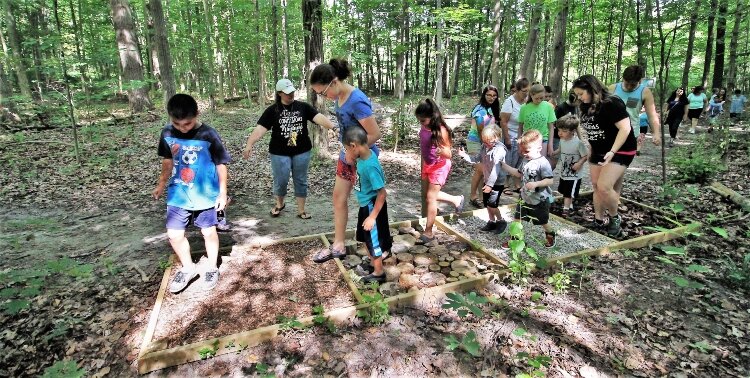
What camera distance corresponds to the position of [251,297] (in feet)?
11.1

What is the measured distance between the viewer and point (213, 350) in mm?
2732

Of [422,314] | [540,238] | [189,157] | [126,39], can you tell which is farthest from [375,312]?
[126,39]

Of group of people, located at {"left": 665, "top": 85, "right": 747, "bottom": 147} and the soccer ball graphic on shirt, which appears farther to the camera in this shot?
group of people, located at {"left": 665, "top": 85, "right": 747, "bottom": 147}

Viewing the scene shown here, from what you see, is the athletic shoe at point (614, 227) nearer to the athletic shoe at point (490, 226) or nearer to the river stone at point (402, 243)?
the athletic shoe at point (490, 226)

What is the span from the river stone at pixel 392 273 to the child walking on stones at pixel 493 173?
133cm

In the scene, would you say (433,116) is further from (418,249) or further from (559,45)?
(559,45)

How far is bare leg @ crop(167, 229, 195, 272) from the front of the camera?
341 cm

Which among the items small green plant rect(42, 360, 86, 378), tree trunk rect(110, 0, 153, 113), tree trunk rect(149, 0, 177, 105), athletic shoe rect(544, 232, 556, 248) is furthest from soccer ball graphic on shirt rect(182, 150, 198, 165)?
tree trunk rect(110, 0, 153, 113)

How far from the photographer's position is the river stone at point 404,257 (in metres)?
4.14

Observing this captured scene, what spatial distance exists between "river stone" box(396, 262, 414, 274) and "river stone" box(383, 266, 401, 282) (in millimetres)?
32

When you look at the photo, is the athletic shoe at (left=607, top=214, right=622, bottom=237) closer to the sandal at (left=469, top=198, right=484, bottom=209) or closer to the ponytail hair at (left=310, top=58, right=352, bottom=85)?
the sandal at (left=469, top=198, right=484, bottom=209)

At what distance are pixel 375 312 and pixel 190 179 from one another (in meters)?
1.95

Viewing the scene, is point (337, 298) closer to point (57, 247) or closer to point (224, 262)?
point (224, 262)

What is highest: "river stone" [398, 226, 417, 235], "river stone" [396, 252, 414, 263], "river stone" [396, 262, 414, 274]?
"river stone" [398, 226, 417, 235]
